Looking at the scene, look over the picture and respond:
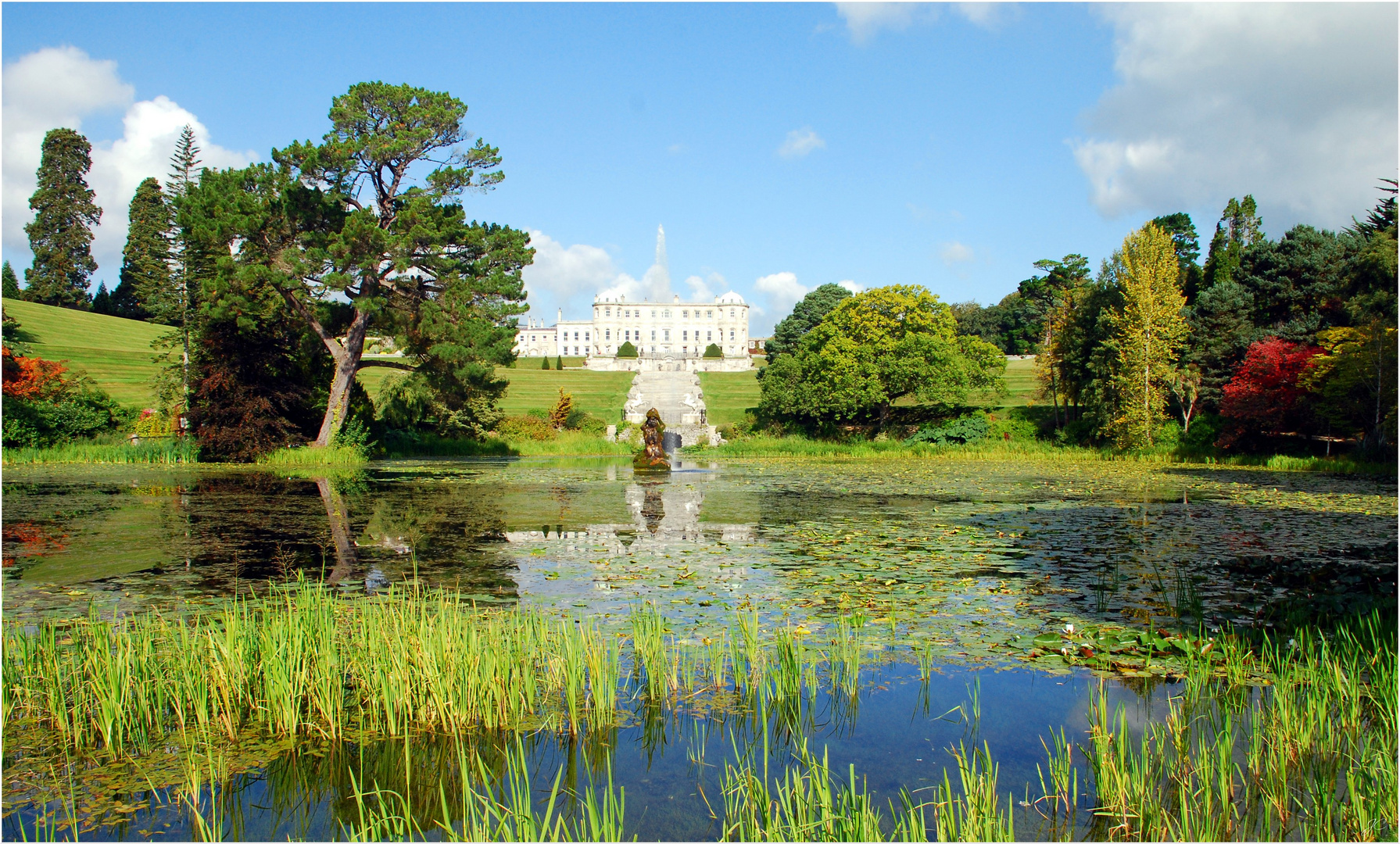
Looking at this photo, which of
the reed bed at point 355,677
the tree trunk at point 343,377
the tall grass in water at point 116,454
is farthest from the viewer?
the tree trunk at point 343,377

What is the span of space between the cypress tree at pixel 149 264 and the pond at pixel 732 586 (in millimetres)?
15272

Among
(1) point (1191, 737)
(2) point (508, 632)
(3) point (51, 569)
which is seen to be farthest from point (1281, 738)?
(3) point (51, 569)

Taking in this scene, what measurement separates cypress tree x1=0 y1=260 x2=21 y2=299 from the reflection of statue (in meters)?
58.2

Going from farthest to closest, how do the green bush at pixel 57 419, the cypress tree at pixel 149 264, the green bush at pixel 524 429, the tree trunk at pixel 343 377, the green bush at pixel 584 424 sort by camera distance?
the green bush at pixel 584 424 → the green bush at pixel 524 429 → the cypress tree at pixel 149 264 → the tree trunk at pixel 343 377 → the green bush at pixel 57 419

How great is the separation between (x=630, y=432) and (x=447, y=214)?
16.4 metres

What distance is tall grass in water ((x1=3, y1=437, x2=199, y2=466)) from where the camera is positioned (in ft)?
80.9

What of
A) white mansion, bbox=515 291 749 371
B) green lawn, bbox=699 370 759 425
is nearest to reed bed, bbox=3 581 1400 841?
green lawn, bbox=699 370 759 425

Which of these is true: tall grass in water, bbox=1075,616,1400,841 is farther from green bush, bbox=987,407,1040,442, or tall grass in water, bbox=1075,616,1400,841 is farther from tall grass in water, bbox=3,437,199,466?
green bush, bbox=987,407,1040,442

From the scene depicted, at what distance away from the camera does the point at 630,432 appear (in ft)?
138

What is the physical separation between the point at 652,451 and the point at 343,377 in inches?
448

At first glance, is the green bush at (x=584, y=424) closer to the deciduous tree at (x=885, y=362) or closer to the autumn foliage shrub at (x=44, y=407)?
the deciduous tree at (x=885, y=362)

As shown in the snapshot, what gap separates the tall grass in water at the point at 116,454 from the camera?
2467 centimetres

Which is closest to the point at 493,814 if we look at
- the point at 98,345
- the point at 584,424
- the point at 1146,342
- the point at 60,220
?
the point at 1146,342

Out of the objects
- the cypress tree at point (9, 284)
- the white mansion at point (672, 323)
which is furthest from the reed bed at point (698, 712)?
the white mansion at point (672, 323)
